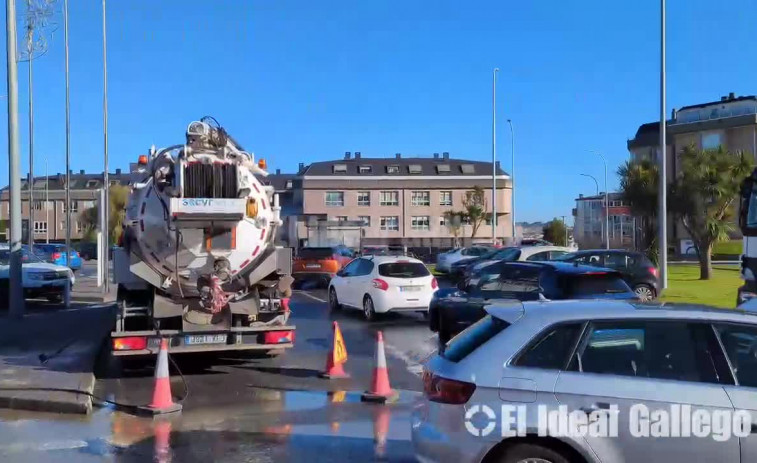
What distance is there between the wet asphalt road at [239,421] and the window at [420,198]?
6566 cm

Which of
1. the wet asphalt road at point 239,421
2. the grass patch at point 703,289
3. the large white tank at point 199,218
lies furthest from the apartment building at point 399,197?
the large white tank at point 199,218

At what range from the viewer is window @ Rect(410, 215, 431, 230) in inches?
3091

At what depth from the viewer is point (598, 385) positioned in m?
4.95

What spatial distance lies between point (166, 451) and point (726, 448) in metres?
4.94

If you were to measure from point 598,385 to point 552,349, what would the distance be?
37 centimetres

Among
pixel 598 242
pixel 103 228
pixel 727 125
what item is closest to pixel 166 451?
pixel 103 228

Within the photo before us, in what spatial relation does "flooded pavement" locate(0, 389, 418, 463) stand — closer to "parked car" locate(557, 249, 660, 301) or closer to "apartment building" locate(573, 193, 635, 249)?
"parked car" locate(557, 249, 660, 301)

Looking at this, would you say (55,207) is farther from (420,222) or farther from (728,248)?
(728,248)

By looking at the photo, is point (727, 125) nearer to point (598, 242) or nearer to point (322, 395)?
point (598, 242)

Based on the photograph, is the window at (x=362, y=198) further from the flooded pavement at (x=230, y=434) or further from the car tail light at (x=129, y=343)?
the flooded pavement at (x=230, y=434)

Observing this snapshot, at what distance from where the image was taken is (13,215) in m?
16.7

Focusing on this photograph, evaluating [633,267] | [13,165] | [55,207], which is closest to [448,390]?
[13,165]

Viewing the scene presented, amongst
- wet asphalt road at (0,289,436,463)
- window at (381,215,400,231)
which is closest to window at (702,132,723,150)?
window at (381,215,400,231)

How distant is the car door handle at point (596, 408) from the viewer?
488cm
